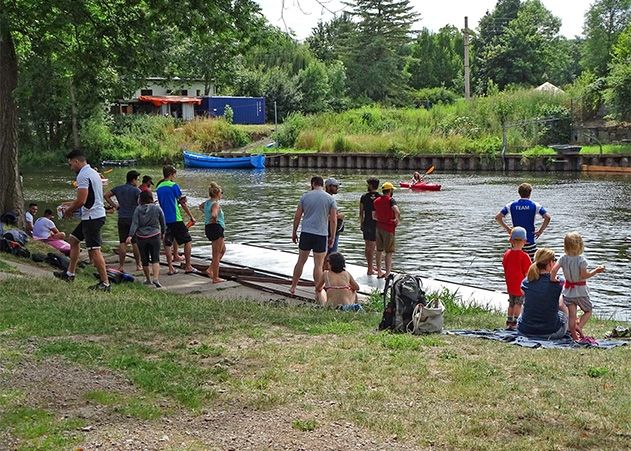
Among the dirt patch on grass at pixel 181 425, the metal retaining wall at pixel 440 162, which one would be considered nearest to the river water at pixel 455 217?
the metal retaining wall at pixel 440 162

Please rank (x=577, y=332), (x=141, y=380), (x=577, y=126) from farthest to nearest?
(x=577, y=126) < (x=577, y=332) < (x=141, y=380)

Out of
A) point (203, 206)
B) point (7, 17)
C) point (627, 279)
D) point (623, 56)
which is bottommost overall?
point (627, 279)

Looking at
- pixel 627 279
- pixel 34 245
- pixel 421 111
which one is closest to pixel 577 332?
pixel 627 279

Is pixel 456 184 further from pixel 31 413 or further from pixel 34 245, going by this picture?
pixel 31 413

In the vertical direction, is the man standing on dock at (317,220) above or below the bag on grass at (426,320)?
above

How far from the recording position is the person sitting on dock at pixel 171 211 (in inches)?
534

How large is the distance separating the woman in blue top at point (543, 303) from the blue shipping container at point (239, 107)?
7256cm

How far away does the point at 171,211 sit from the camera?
45.4 ft

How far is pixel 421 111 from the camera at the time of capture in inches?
2657

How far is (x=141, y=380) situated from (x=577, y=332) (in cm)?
480

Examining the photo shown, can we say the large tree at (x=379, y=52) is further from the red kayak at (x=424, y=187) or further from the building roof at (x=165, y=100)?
the red kayak at (x=424, y=187)

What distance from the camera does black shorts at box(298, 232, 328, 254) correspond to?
1210cm

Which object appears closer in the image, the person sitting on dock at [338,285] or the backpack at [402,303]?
the backpack at [402,303]

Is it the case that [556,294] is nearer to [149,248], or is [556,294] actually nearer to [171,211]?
[149,248]
